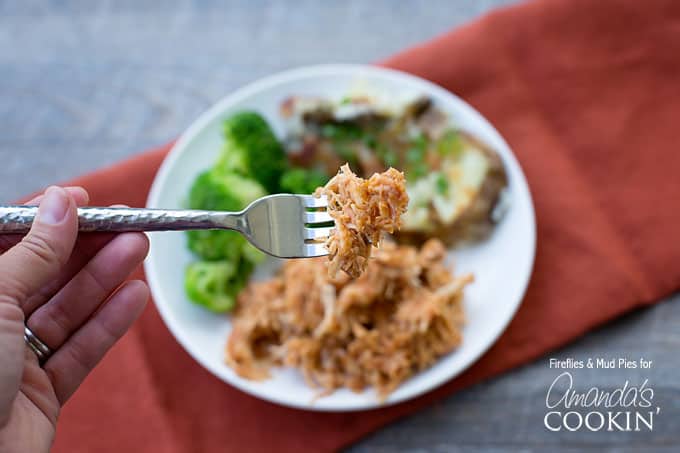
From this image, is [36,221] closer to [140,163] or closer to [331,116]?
[140,163]

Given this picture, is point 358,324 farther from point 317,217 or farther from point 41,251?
point 41,251

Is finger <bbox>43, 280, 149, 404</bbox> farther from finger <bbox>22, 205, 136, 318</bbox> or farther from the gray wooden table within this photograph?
the gray wooden table

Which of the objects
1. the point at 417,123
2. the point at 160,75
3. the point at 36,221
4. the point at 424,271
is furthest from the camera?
the point at 160,75

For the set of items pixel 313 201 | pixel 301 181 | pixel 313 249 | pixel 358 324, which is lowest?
pixel 358 324

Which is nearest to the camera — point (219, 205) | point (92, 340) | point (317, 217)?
point (317, 217)

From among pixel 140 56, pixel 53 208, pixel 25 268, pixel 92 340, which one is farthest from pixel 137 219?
pixel 140 56

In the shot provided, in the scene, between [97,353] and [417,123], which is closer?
[97,353]

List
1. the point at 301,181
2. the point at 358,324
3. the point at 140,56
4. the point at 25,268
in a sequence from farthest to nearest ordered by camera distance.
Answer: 1. the point at 140,56
2. the point at 301,181
3. the point at 358,324
4. the point at 25,268

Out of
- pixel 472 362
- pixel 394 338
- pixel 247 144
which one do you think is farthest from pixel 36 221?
pixel 472 362

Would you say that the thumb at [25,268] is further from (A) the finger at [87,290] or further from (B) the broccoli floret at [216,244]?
(B) the broccoli floret at [216,244]
